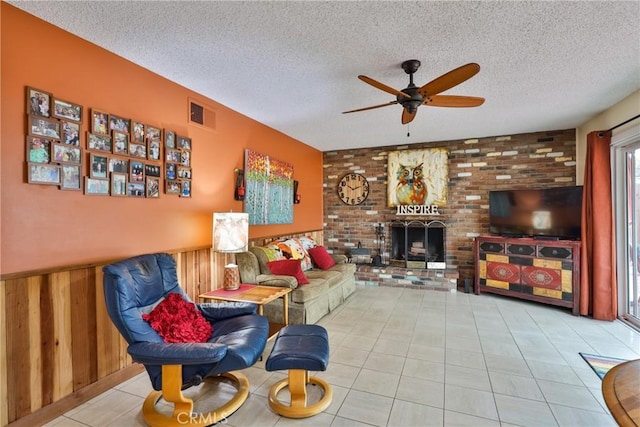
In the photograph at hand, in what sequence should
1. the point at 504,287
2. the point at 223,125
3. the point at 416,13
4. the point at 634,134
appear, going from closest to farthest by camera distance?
the point at 416,13 → the point at 634,134 → the point at 223,125 → the point at 504,287

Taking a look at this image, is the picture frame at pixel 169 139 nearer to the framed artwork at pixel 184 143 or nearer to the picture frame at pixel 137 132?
the framed artwork at pixel 184 143

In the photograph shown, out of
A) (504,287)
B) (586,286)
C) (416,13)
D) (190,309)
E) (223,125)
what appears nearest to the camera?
(416,13)

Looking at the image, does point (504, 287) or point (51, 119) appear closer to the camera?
point (51, 119)

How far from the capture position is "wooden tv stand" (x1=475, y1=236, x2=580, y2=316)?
12.6ft

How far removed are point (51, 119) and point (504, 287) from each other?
530cm

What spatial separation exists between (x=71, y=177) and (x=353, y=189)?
462cm

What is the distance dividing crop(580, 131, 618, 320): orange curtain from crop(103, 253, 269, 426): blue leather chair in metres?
3.95

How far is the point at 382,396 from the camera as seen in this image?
2.10m

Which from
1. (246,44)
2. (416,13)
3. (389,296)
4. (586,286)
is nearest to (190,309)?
(246,44)

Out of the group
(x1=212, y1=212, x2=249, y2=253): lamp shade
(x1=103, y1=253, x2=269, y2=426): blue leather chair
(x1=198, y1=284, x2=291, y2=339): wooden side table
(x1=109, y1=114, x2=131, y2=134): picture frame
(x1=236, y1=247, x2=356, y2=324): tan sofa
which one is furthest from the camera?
(x1=236, y1=247, x2=356, y2=324): tan sofa

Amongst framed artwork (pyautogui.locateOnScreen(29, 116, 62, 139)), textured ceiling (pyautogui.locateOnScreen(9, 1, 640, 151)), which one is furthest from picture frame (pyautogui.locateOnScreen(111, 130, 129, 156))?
textured ceiling (pyautogui.locateOnScreen(9, 1, 640, 151))

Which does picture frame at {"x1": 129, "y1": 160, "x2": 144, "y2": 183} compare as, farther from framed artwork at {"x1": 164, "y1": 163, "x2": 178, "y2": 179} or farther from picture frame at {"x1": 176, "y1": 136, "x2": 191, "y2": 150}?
picture frame at {"x1": 176, "y1": 136, "x2": 191, "y2": 150}

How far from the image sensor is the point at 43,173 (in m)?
1.90

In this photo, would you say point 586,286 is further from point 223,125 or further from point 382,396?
point 223,125
